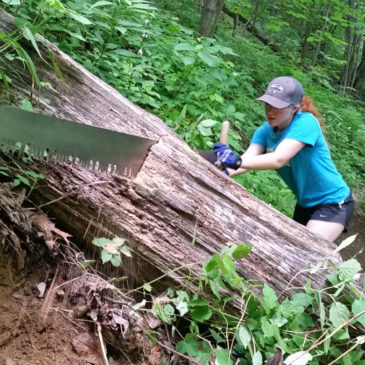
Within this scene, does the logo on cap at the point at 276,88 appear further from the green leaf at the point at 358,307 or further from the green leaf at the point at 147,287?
the green leaf at the point at 147,287

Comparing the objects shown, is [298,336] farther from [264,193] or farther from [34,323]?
[264,193]

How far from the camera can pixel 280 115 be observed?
10.0 ft

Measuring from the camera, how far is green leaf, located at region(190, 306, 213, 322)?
6.31ft

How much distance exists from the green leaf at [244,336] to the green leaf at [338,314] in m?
0.45

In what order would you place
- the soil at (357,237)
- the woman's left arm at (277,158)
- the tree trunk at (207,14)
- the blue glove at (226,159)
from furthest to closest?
the tree trunk at (207,14) → the soil at (357,237) → the woman's left arm at (277,158) → the blue glove at (226,159)

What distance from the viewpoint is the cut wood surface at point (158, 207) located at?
2041mm

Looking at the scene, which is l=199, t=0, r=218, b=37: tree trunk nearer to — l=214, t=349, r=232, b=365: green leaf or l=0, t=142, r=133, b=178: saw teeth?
l=0, t=142, r=133, b=178: saw teeth

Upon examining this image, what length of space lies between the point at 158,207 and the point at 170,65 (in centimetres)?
343

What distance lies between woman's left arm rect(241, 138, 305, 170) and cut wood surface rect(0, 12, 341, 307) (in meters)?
0.51

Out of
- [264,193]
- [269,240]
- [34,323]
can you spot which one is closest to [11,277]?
[34,323]

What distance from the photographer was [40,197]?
2.03 m

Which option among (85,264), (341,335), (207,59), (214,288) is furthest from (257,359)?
(207,59)

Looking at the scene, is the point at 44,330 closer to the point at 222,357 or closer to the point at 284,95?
the point at 222,357

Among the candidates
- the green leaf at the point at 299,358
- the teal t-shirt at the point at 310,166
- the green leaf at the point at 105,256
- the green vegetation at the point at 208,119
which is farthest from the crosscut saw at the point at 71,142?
the teal t-shirt at the point at 310,166
